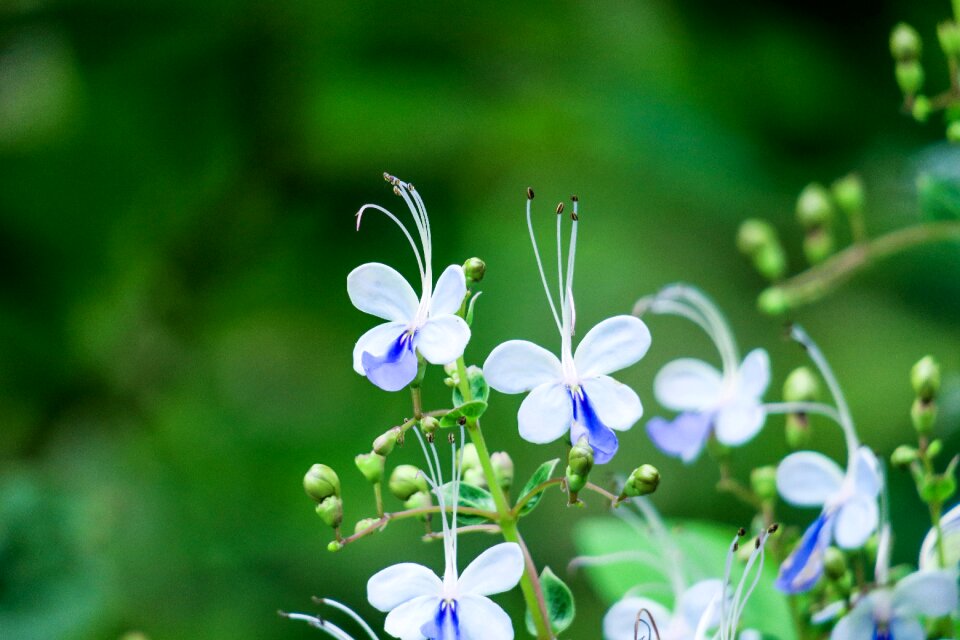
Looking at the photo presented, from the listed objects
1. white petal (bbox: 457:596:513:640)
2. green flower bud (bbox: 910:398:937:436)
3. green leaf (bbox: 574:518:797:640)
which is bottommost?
green leaf (bbox: 574:518:797:640)

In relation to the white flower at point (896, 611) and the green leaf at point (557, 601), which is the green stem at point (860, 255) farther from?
the green leaf at point (557, 601)

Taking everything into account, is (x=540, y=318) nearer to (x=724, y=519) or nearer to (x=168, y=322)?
(x=724, y=519)

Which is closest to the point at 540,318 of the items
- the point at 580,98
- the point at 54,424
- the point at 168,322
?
the point at 580,98

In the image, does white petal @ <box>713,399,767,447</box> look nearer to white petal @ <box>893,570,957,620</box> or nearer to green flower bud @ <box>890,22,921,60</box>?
white petal @ <box>893,570,957,620</box>

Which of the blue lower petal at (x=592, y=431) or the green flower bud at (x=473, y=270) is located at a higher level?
the green flower bud at (x=473, y=270)

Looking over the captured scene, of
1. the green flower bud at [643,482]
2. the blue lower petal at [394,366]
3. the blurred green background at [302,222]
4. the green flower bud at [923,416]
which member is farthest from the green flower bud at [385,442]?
the blurred green background at [302,222]

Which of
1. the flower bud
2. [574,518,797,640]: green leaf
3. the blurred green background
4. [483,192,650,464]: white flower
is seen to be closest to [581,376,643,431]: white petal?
[483,192,650,464]: white flower
